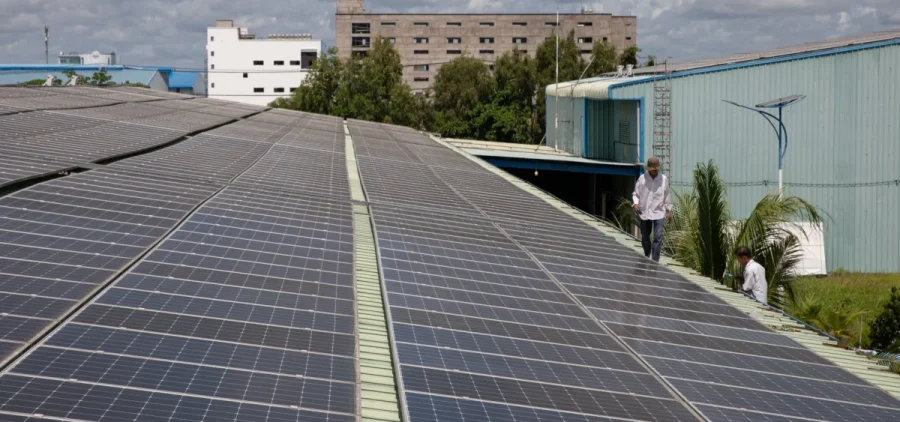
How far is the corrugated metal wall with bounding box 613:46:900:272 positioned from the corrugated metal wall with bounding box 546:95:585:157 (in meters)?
11.0

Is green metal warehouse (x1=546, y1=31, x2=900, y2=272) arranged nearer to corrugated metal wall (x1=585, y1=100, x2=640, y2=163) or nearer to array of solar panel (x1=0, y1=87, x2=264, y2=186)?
corrugated metal wall (x1=585, y1=100, x2=640, y2=163)

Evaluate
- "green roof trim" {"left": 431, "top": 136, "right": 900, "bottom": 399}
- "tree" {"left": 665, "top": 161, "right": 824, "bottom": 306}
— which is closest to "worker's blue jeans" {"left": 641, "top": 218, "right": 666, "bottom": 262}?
"green roof trim" {"left": 431, "top": 136, "right": 900, "bottom": 399}

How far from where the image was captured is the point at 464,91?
96250 millimetres

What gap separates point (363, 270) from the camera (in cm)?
1229

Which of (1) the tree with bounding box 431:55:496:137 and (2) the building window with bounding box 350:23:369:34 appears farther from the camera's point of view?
(2) the building window with bounding box 350:23:369:34

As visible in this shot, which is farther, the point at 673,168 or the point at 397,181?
the point at 673,168

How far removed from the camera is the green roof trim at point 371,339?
7656 mm

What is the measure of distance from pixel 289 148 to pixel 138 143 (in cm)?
557

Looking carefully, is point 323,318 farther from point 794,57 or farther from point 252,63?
point 252,63

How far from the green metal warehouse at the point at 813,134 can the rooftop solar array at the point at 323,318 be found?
23670 mm

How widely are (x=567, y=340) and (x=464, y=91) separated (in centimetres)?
8758

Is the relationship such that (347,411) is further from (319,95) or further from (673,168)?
(319,95)

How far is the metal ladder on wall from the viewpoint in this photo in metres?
40.8

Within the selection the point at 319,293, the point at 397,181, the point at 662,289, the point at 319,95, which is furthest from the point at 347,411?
the point at 319,95
